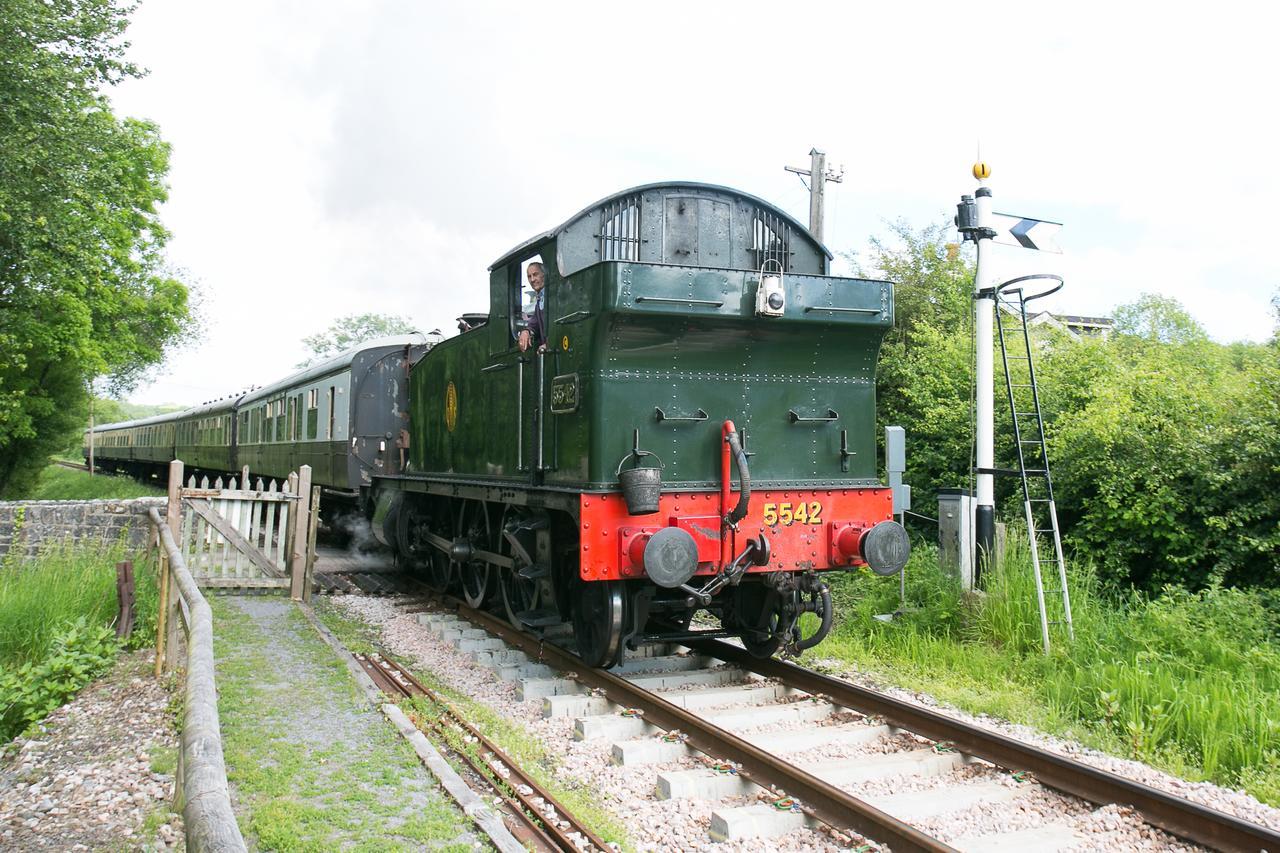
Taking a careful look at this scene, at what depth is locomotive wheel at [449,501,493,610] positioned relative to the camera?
27.9 feet

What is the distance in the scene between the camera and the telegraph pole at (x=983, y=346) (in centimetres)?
784

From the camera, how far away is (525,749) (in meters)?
5.16

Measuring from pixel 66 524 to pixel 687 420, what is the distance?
741cm

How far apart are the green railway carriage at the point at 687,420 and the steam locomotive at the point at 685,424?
0.01m

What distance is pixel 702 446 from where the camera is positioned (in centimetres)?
628

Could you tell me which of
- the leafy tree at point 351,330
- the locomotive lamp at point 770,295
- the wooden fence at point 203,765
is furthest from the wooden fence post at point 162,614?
the leafy tree at point 351,330

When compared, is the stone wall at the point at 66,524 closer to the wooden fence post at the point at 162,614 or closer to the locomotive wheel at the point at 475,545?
the wooden fence post at the point at 162,614

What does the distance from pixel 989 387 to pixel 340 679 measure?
5.68m

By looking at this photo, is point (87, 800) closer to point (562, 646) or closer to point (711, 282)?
point (562, 646)

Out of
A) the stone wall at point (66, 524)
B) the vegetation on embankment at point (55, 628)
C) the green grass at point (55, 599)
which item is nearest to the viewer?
the vegetation on embankment at point (55, 628)

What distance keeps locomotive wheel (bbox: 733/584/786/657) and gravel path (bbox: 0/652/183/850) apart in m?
3.84

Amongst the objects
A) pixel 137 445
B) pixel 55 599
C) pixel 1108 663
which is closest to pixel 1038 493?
pixel 1108 663

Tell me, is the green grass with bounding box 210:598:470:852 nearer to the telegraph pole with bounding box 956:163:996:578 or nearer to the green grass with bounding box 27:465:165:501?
the telegraph pole with bounding box 956:163:996:578

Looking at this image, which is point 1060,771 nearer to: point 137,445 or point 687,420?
point 687,420
